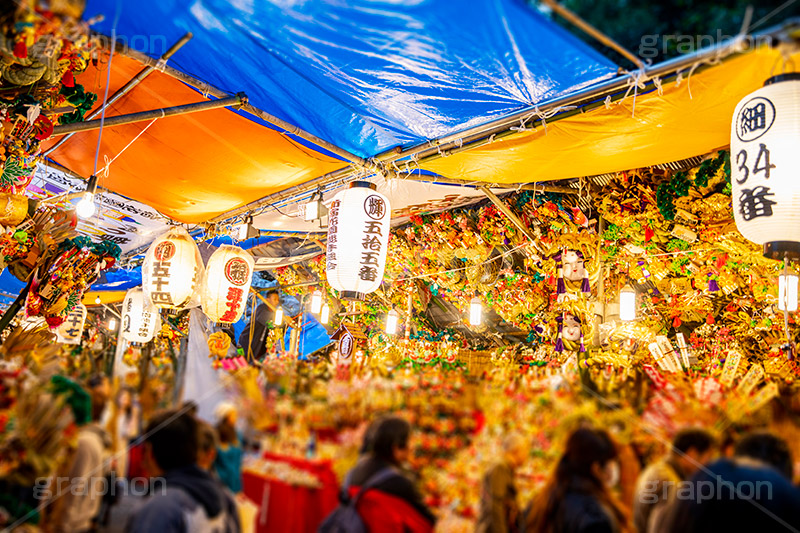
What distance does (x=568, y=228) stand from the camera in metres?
6.98

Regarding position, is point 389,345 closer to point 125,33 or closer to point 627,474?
point 125,33

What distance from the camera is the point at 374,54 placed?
344cm

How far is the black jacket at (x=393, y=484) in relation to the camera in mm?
1494

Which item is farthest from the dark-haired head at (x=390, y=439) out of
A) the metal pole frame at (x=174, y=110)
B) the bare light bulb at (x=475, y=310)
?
the bare light bulb at (x=475, y=310)

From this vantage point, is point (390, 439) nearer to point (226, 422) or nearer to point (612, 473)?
point (226, 422)

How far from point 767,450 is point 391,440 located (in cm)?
105

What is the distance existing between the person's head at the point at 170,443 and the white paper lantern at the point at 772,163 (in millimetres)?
3438

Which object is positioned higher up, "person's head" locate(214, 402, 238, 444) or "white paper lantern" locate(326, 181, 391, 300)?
"white paper lantern" locate(326, 181, 391, 300)

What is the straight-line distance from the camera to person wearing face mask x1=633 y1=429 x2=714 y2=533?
1397 mm

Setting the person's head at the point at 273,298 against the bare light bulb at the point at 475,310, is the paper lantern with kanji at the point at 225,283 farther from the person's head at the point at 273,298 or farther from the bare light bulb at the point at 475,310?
the person's head at the point at 273,298

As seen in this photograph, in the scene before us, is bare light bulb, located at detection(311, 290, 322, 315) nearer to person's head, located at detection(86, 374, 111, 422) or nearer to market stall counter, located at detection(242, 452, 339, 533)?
person's head, located at detection(86, 374, 111, 422)

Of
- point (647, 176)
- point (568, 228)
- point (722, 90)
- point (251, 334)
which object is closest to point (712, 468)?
point (722, 90)

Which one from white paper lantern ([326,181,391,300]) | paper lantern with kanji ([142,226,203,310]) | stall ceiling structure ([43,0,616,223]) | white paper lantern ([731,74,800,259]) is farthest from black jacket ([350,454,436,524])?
paper lantern with kanji ([142,226,203,310])

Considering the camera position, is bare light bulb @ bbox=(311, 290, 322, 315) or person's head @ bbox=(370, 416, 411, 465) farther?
bare light bulb @ bbox=(311, 290, 322, 315)
